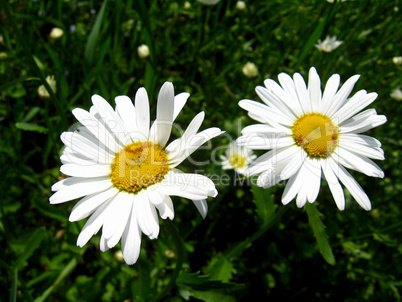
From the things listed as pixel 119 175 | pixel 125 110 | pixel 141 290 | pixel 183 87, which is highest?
pixel 183 87

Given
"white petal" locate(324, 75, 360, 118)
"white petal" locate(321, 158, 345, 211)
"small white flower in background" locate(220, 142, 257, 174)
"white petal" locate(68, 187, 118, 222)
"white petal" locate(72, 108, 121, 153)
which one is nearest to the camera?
"white petal" locate(68, 187, 118, 222)

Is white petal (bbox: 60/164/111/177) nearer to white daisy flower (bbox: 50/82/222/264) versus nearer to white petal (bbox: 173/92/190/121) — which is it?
white daisy flower (bbox: 50/82/222/264)

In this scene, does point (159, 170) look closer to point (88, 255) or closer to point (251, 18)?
point (88, 255)

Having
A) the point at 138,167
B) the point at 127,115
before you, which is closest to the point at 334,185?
the point at 138,167

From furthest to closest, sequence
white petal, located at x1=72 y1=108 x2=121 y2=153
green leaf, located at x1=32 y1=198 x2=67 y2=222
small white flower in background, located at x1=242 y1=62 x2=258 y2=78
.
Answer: small white flower in background, located at x1=242 y1=62 x2=258 y2=78
green leaf, located at x1=32 y1=198 x2=67 y2=222
white petal, located at x1=72 y1=108 x2=121 y2=153

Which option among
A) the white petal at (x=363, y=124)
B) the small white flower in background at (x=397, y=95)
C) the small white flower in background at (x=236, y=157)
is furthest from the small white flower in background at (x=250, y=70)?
the white petal at (x=363, y=124)

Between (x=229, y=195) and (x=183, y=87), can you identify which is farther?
(x=183, y=87)

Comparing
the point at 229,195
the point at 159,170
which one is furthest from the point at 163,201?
the point at 229,195

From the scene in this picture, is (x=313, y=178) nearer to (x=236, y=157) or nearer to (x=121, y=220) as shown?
(x=121, y=220)

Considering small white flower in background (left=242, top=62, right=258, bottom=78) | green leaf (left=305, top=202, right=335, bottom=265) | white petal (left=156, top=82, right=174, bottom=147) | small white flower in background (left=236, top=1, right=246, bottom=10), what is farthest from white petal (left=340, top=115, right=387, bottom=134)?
small white flower in background (left=236, top=1, right=246, bottom=10)
